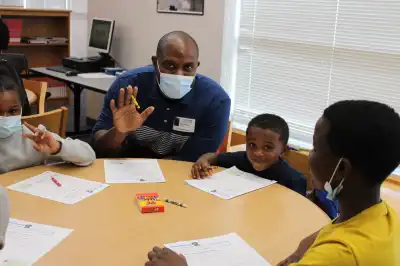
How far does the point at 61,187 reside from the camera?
1.81 m

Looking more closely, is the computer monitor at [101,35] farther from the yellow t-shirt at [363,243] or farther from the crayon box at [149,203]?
the yellow t-shirt at [363,243]

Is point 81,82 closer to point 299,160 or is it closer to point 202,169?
point 299,160

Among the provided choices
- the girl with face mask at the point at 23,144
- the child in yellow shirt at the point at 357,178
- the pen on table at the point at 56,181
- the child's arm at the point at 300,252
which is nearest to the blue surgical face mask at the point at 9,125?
the girl with face mask at the point at 23,144

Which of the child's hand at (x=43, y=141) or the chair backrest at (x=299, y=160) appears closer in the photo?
the child's hand at (x=43, y=141)

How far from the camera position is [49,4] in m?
6.28

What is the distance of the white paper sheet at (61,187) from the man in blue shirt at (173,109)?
1.64 ft

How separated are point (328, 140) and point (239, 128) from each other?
3002mm

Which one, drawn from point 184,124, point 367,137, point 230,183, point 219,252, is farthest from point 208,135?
point 367,137

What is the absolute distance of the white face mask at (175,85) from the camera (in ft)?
8.00

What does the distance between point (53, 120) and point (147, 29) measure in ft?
8.56

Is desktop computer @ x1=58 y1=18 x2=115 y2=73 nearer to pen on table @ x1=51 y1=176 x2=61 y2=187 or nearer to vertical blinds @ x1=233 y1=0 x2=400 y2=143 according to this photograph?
vertical blinds @ x1=233 y1=0 x2=400 y2=143

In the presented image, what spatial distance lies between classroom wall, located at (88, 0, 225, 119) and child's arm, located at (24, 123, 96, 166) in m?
2.26

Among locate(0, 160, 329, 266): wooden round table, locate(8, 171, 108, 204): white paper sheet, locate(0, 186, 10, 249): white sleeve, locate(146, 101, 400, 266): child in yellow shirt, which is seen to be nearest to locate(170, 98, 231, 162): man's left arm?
locate(0, 160, 329, 266): wooden round table

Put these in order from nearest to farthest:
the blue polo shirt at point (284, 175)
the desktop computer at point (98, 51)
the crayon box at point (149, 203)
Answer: the crayon box at point (149, 203), the blue polo shirt at point (284, 175), the desktop computer at point (98, 51)
